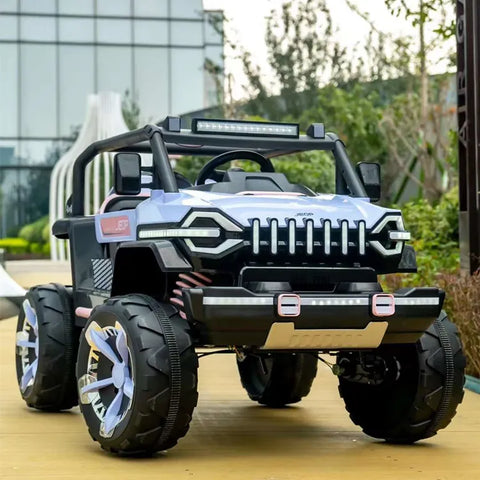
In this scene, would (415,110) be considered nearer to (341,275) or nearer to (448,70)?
(448,70)

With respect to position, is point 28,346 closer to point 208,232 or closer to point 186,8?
point 208,232

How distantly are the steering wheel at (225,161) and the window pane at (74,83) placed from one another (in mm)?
44028

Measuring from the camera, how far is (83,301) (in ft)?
27.2

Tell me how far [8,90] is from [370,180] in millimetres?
45079

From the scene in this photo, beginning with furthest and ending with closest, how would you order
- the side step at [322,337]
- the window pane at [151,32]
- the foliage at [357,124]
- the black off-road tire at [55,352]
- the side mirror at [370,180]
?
1. the window pane at [151,32]
2. the foliage at [357,124]
3. the black off-road tire at [55,352]
4. the side mirror at [370,180]
5. the side step at [322,337]

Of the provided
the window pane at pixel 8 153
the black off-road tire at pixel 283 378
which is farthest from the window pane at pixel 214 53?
the black off-road tire at pixel 283 378

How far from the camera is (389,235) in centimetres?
707

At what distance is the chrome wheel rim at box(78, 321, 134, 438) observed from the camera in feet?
21.9

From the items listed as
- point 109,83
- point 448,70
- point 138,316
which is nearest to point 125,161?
point 138,316

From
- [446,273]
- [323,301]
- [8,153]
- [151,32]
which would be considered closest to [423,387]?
[323,301]

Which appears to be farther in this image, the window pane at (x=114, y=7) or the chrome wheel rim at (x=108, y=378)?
the window pane at (x=114, y=7)

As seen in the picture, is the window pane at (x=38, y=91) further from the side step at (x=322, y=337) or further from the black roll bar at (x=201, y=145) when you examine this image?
the side step at (x=322, y=337)

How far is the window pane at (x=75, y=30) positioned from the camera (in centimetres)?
5205

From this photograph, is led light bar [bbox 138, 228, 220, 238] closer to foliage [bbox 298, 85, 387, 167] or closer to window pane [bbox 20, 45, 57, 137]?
foliage [bbox 298, 85, 387, 167]
